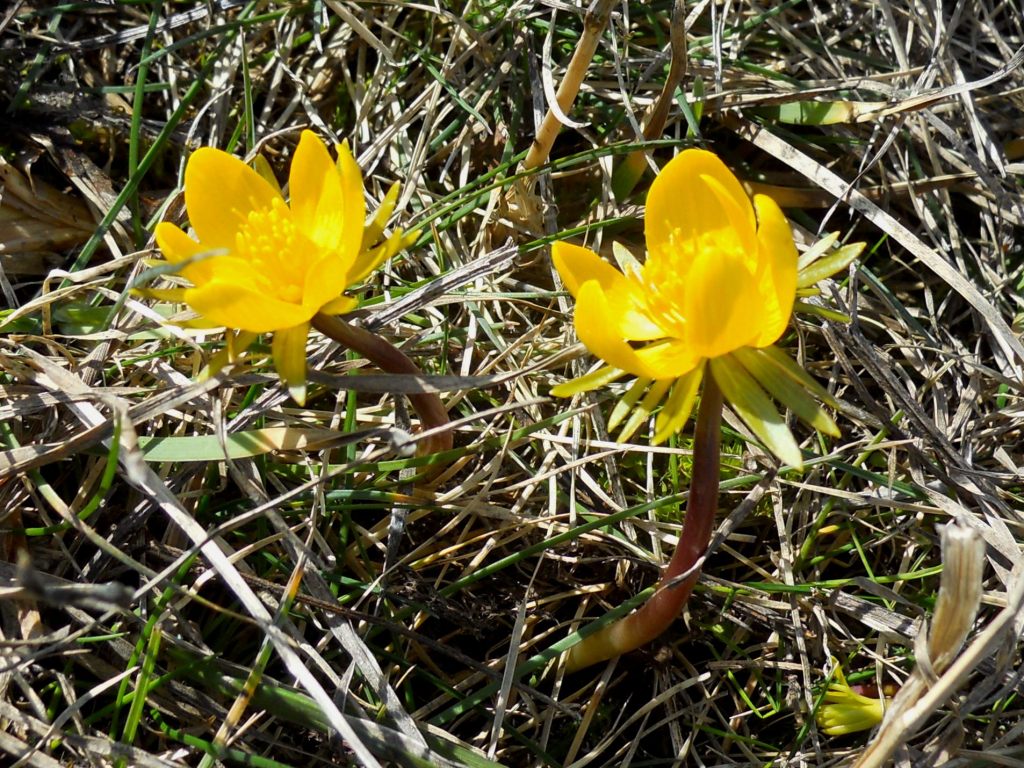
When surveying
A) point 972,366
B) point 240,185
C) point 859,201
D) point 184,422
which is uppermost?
point 240,185

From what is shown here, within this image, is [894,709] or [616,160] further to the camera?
[616,160]

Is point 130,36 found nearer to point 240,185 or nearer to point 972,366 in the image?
point 240,185

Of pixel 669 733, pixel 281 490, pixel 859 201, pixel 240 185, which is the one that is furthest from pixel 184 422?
pixel 859 201

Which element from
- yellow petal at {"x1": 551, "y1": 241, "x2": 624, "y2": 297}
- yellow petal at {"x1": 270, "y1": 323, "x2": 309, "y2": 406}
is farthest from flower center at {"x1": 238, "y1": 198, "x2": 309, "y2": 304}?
yellow petal at {"x1": 551, "y1": 241, "x2": 624, "y2": 297}

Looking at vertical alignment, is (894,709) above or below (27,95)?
below

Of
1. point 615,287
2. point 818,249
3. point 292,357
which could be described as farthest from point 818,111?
point 292,357

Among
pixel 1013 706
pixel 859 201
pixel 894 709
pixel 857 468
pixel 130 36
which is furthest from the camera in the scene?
pixel 130 36
